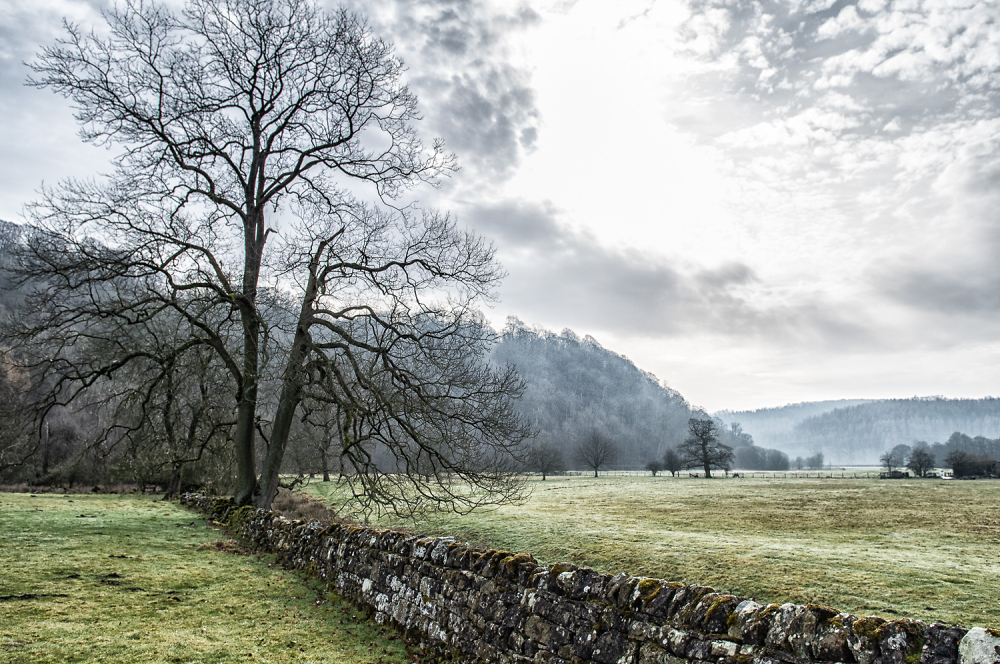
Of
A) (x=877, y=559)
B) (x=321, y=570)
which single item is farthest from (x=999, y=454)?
(x=321, y=570)

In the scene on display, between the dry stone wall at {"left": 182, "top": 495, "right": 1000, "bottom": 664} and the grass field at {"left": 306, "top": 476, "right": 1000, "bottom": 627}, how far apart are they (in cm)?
716

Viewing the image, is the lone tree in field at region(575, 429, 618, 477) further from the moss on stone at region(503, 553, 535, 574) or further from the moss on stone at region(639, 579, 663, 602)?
the moss on stone at region(639, 579, 663, 602)

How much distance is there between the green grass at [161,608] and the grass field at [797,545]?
6.17 metres

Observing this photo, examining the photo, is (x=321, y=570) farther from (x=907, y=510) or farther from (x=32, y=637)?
(x=907, y=510)

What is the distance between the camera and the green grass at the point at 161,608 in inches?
251

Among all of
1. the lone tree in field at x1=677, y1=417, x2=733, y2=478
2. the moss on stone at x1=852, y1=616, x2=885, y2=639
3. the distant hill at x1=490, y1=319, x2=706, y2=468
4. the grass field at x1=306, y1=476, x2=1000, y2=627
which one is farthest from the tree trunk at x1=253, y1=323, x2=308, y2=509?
the distant hill at x1=490, y1=319, x2=706, y2=468

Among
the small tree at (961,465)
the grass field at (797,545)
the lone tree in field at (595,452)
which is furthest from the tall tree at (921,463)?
the grass field at (797,545)

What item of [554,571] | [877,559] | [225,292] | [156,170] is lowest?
[877,559]

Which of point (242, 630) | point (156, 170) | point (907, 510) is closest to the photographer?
point (242, 630)

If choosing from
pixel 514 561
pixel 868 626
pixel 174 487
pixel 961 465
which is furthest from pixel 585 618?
pixel 961 465

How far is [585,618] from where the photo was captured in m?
5.68

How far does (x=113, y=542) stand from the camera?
12.6 metres

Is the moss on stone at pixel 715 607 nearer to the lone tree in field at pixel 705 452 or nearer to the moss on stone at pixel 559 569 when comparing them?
the moss on stone at pixel 559 569

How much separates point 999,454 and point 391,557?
686 ft
